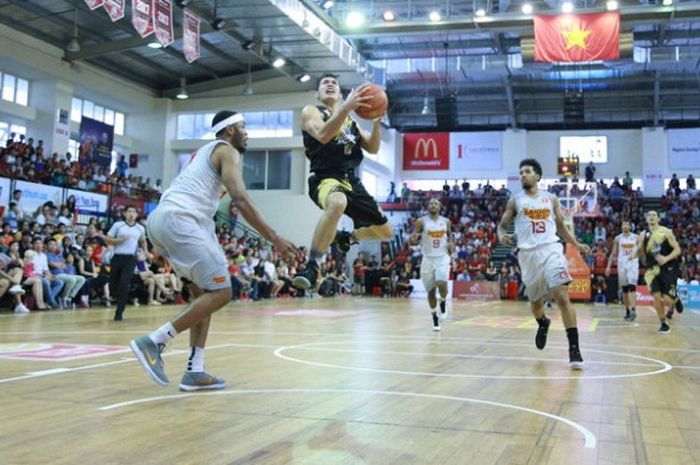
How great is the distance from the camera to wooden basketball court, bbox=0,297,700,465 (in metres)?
2.69

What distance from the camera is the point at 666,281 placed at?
9.94m

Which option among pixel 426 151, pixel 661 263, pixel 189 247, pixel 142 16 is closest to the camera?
pixel 189 247

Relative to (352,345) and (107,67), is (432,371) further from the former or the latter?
(107,67)

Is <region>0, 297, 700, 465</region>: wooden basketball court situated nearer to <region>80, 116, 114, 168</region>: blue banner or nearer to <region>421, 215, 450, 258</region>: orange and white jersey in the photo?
<region>421, 215, 450, 258</region>: orange and white jersey

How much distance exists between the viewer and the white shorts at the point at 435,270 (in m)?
9.86

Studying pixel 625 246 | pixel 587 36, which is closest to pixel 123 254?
pixel 625 246

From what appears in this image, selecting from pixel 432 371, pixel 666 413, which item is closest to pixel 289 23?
pixel 432 371

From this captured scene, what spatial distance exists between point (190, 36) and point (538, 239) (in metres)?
13.1

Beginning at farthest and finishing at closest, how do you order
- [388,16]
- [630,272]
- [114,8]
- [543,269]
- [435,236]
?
[388,16]
[114,8]
[630,272]
[435,236]
[543,269]

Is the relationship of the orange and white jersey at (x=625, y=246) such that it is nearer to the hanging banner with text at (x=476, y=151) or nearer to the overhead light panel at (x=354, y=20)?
the overhead light panel at (x=354, y=20)

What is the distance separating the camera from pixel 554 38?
18125 mm

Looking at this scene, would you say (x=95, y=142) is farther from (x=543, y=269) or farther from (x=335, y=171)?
(x=543, y=269)

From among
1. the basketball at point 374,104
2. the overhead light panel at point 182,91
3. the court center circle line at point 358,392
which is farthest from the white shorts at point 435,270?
the overhead light panel at point 182,91

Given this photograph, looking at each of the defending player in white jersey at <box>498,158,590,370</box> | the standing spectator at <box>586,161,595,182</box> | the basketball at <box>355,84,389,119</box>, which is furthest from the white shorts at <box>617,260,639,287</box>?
the standing spectator at <box>586,161,595,182</box>
